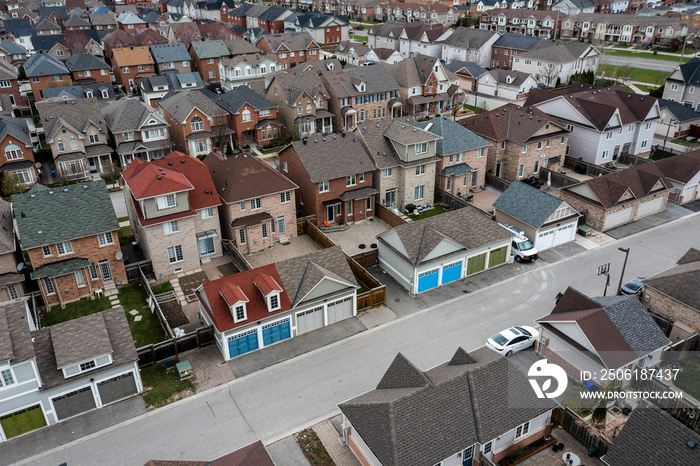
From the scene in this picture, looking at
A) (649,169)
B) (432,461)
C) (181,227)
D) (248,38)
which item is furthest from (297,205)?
(248,38)

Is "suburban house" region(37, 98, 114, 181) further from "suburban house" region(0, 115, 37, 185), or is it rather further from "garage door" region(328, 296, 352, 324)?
"garage door" region(328, 296, 352, 324)

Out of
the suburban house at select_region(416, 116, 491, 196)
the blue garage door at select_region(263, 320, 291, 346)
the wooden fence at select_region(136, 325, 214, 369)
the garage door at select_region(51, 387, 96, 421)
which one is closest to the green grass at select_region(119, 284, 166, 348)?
the wooden fence at select_region(136, 325, 214, 369)

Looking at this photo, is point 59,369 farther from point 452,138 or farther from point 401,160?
point 452,138

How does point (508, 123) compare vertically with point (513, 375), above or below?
above

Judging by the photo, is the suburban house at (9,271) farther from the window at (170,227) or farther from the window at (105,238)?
the window at (170,227)

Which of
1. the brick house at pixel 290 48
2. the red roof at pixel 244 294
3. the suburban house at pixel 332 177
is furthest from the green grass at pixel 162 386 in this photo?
the brick house at pixel 290 48

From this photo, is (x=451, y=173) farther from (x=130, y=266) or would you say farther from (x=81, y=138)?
(x=81, y=138)
